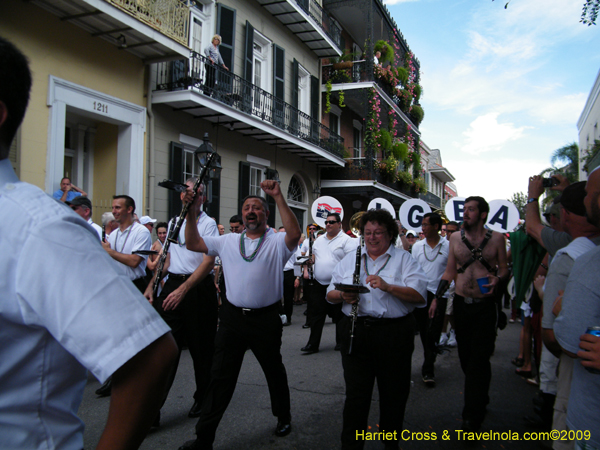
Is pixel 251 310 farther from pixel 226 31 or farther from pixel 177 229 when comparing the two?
pixel 226 31

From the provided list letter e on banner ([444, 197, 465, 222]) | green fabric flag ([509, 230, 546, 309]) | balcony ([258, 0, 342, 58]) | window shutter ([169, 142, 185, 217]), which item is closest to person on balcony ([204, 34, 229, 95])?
window shutter ([169, 142, 185, 217])

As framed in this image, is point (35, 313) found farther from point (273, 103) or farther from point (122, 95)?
point (273, 103)

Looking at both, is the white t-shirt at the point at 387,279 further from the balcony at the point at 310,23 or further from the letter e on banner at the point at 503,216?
the balcony at the point at 310,23

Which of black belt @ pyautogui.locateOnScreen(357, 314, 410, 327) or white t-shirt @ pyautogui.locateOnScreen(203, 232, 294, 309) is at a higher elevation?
white t-shirt @ pyautogui.locateOnScreen(203, 232, 294, 309)

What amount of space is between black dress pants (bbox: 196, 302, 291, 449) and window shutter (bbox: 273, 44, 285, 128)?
39.8 feet

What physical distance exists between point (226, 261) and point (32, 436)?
3.09 m

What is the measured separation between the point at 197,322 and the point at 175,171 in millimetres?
7930

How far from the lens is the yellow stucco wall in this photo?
8195mm

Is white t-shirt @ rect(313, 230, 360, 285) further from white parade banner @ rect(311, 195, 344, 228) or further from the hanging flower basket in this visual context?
the hanging flower basket

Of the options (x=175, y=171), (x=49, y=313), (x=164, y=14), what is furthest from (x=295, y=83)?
(x=49, y=313)

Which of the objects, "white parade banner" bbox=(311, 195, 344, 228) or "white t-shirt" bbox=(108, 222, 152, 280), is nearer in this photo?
"white t-shirt" bbox=(108, 222, 152, 280)

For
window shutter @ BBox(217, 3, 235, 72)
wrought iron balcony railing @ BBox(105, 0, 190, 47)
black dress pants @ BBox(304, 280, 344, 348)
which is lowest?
black dress pants @ BBox(304, 280, 344, 348)

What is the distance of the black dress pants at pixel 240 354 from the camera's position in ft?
12.0

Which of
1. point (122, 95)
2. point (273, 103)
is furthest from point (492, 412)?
point (273, 103)
